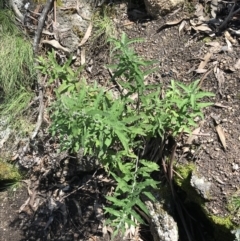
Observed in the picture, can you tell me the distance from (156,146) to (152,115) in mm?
373

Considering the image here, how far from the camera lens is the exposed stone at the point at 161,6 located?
362 cm

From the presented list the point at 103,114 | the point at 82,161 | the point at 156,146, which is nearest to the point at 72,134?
the point at 103,114

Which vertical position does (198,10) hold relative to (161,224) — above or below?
above

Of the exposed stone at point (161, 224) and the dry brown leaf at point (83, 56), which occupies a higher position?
the dry brown leaf at point (83, 56)

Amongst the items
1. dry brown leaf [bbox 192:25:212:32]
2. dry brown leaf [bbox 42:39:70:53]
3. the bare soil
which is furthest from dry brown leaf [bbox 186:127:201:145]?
dry brown leaf [bbox 42:39:70:53]

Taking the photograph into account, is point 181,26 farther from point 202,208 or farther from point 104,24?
point 202,208

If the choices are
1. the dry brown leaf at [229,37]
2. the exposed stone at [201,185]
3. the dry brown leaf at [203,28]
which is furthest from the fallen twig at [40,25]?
the exposed stone at [201,185]

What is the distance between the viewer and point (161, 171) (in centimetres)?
334

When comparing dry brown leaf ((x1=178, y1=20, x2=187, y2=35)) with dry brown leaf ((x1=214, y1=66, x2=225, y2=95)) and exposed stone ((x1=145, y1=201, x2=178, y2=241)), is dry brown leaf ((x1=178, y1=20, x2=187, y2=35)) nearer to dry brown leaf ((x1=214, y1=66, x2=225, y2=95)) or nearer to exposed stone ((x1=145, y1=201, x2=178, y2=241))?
dry brown leaf ((x1=214, y1=66, x2=225, y2=95))

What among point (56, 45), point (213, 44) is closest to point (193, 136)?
point (213, 44)

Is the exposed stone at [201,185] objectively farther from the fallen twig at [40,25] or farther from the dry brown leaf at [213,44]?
the fallen twig at [40,25]

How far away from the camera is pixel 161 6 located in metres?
3.63

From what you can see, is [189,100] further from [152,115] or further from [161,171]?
[161,171]

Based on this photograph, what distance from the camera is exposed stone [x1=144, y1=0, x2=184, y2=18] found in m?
3.62
